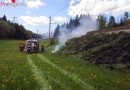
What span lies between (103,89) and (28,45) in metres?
55.4

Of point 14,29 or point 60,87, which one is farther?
point 14,29

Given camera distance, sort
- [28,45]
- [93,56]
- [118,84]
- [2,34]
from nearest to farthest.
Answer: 1. [118,84]
2. [93,56]
3. [28,45]
4. [2,34]

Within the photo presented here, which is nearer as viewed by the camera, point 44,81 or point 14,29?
point 44,81

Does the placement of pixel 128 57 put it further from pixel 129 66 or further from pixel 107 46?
pixel 107 46

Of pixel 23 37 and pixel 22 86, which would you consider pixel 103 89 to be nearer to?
pixel 22 86

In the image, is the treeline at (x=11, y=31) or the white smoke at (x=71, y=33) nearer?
the white smoke at (x=71, y=33)

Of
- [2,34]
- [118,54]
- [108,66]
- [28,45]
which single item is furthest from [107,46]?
[2,34]

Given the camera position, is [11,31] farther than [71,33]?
Yes

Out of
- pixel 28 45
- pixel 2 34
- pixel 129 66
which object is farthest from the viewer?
pixel 2 34

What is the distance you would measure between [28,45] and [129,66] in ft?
147

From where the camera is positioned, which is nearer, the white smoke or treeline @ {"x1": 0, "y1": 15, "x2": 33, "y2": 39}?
the white smoke

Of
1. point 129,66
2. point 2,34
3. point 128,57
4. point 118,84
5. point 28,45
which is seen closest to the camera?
point 118,84

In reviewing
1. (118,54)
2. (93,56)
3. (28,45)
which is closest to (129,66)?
(118,54)

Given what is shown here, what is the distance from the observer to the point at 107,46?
36.6 metres
